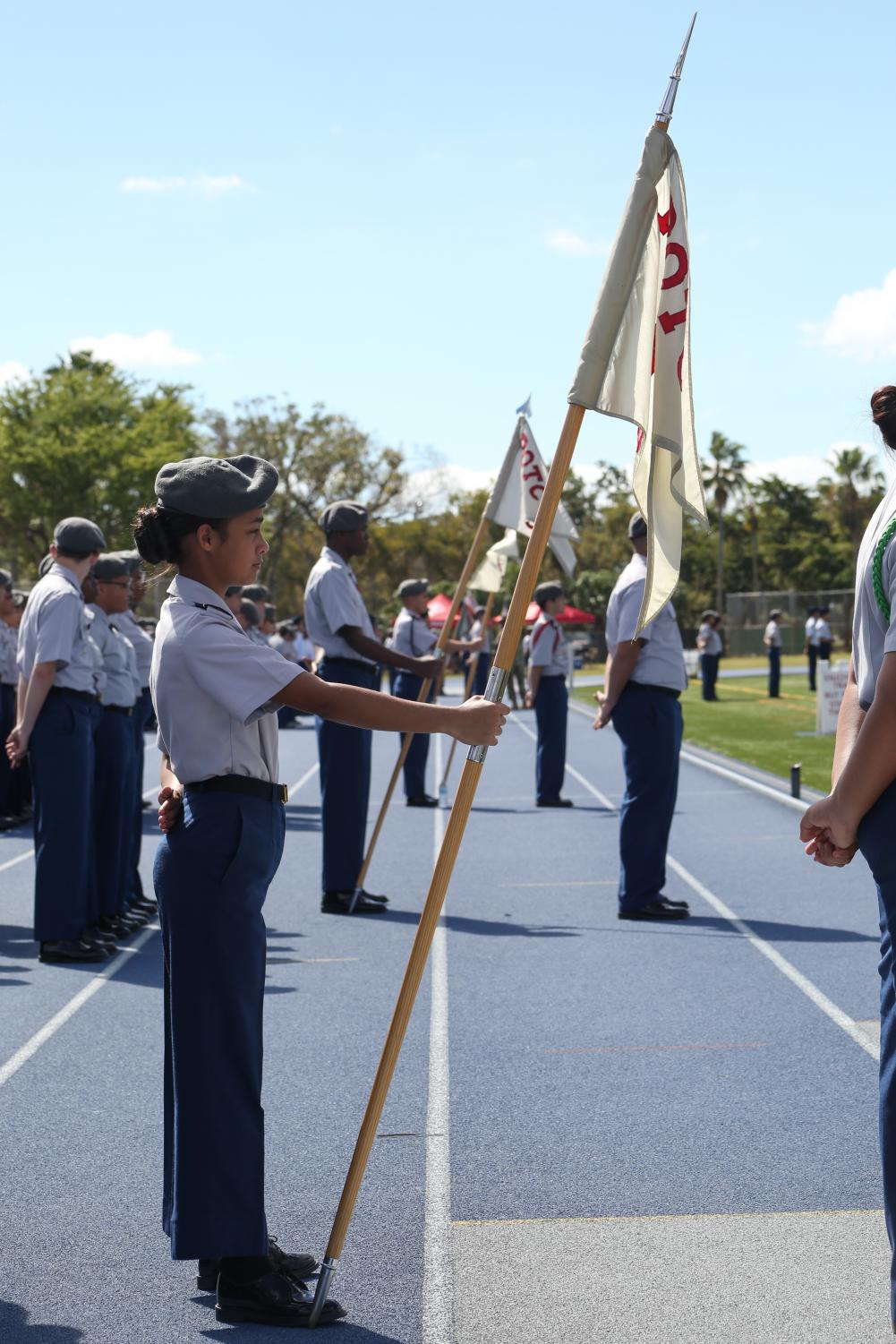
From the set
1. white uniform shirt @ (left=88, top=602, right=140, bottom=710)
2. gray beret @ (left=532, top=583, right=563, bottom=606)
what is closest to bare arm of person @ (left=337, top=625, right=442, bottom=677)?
white uniform shirt @ (left=88, top=602, right=140, bottom=710)

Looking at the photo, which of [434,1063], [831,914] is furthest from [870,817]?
[831,914]

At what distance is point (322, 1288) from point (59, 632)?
15.2 feet

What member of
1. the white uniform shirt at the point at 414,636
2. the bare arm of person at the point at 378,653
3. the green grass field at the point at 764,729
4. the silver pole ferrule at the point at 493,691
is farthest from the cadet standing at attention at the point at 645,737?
the white uniform shirt at the point at 414,636

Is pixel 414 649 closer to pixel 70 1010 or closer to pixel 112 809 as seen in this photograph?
pixel 112 809

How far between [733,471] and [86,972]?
3828 inches

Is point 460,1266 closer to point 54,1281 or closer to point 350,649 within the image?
point 54,1281

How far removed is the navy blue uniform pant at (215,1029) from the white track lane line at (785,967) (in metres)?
2.98

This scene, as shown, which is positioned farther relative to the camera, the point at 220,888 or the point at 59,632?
the point at 59,632

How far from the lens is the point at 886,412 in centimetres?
354

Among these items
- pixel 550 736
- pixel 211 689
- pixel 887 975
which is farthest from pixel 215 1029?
pixel 550 736

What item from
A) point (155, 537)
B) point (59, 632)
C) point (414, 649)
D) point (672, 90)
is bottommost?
point (414, 649)

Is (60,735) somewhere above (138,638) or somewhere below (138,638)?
below

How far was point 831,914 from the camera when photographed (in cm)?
899

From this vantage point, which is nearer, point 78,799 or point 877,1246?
point 877,1246
